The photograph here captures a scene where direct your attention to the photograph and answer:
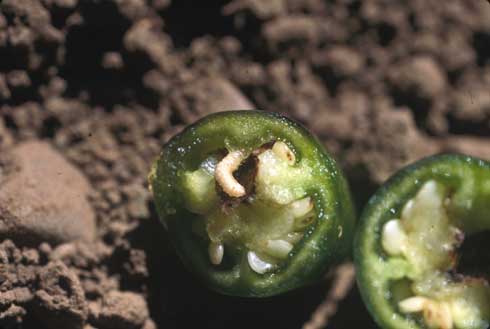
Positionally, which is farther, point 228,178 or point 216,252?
point 216,252

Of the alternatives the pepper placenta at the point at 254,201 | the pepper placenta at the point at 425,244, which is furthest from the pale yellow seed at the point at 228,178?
the pepper placenta at the point at 425,244

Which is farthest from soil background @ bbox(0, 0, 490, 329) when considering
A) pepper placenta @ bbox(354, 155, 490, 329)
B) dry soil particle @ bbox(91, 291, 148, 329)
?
pepper placenta @ bbox(354, 155, 490, 329)

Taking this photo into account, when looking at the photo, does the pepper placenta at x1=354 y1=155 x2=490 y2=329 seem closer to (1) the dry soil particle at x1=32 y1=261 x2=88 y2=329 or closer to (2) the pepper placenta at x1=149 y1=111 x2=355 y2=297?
(2) the pepper placenta at x1=149 y1=111 x2=355 y2=297

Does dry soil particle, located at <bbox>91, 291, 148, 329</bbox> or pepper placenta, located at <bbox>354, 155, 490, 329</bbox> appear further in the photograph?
dry soil particle, located at <bbox>91, 291, 148, 329</bbox>

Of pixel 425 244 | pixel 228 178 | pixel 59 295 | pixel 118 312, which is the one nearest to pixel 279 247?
pixel 228 178

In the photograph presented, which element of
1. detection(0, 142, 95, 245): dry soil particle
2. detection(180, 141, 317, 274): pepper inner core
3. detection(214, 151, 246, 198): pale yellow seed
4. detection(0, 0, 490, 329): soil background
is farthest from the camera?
detection(0, 0, 490, 329): soil background

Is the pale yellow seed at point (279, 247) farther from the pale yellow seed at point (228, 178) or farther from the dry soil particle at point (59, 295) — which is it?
the dry soil particle at point (59, 295)

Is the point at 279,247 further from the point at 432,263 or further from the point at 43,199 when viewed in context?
the point at 43,199
